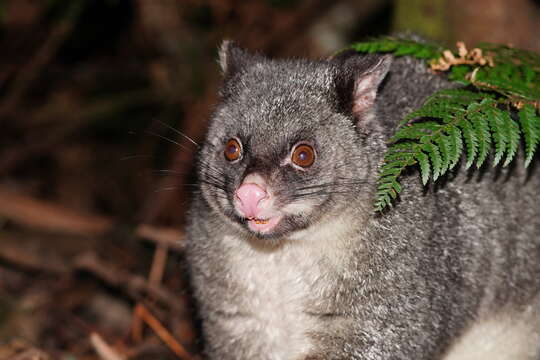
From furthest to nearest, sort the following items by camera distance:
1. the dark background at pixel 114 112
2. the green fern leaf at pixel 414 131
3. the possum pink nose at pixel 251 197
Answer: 1. the dark background at pixel 114 112
2. the green fern leaf at pixel 414 131
3. the possum pink nose at pixel 251 197


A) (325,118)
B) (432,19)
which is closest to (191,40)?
(432,19)

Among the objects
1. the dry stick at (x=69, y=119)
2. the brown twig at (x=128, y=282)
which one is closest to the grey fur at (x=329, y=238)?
the brown twig at (x=128, y=282)

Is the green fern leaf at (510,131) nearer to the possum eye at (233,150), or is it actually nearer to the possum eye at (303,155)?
the possum eye at (303,155)

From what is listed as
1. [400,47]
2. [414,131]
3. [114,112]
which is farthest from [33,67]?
[414,131]

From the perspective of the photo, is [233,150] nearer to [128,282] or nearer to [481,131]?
[481,131]

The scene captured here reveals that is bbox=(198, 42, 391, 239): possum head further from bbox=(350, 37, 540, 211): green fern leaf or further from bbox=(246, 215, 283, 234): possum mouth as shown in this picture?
bbox=(350, 37, 540, 211): green fern leaf

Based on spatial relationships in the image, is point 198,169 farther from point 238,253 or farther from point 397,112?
point 397,112
